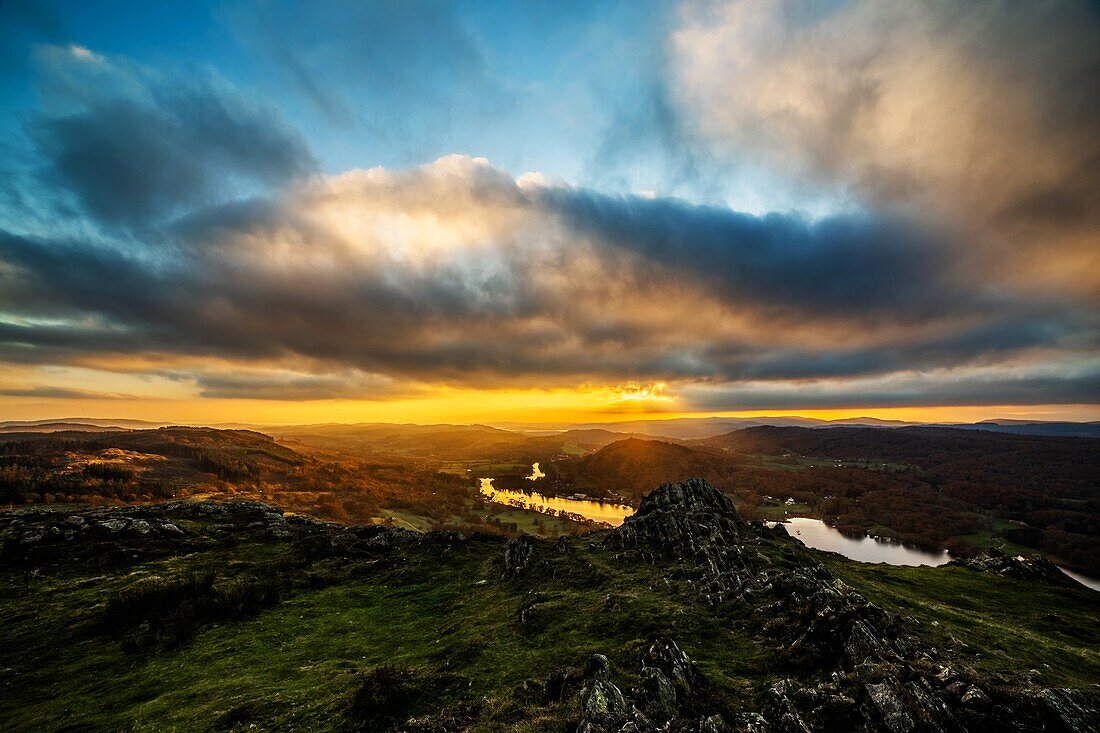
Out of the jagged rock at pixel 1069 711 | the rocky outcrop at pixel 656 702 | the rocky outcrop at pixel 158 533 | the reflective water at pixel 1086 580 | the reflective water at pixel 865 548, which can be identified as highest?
the jagged rock at pixel 1069 711

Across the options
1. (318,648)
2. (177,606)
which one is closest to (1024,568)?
(318,648)

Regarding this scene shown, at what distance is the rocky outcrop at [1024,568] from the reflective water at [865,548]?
79.1 m

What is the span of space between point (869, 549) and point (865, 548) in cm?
124

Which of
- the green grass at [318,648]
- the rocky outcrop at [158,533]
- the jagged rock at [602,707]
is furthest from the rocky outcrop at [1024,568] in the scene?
the rocky outcrop at [158,533]

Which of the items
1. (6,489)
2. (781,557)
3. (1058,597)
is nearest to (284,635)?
(781,557)

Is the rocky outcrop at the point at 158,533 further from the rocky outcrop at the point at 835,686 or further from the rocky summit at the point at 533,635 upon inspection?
the rocky outcrop at the point at 835,686

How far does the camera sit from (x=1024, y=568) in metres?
52.7

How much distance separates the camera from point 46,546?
46.2 meters

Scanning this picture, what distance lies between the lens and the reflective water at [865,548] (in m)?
140

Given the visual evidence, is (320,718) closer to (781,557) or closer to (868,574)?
(781,557)

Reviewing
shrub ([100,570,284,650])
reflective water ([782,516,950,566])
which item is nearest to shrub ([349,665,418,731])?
shrub ([100,570,284,650])

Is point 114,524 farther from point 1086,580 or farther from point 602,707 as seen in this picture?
point 1086,580

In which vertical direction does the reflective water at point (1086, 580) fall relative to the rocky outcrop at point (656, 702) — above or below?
below

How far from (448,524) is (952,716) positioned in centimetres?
15305
